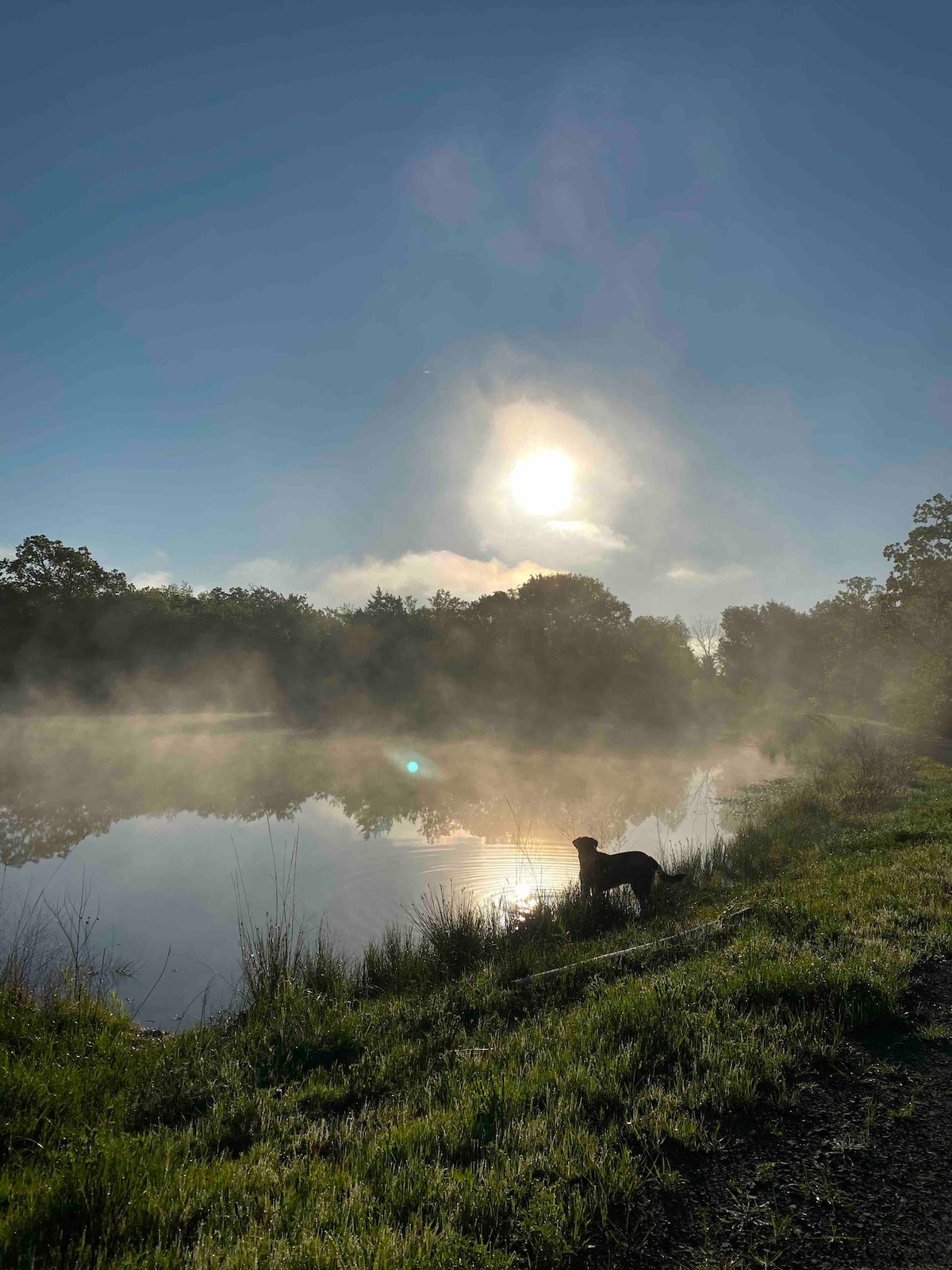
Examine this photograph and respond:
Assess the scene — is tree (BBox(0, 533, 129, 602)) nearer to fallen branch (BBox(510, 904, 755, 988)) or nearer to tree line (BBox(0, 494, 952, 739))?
tree line (BBox(0, 494, 952, 739))

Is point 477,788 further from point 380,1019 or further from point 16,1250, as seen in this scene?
point 16,1250

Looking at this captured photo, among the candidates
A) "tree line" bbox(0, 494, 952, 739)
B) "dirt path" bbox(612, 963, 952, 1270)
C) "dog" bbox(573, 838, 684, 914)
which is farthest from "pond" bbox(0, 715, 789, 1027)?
"tree line" bbox(0, 494, 952, 739)

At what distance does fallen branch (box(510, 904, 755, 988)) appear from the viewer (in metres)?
6.59

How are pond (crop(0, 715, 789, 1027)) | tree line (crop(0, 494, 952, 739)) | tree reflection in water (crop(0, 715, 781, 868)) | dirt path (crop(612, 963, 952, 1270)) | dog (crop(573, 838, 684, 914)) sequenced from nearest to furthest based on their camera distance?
1. dirt path (crop(612, 963, 952, 1270))
2. dog (crop(573, 838, 684, 914))
3. pond (crop(0, 715, 789, 1027))
4. tree reflection in water (crop(0, 715, 781, 868))
5. tree line (crop(0, 494, 952, 739))

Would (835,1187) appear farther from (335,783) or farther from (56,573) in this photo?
(56,573)

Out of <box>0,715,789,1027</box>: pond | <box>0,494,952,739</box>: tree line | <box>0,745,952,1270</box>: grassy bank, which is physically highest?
<box>0,494,952,739</box>: tree line

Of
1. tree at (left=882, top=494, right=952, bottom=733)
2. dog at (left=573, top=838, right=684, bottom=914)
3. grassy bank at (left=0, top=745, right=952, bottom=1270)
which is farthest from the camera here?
tree at (left=882, top=494, right=952, bottom=733)

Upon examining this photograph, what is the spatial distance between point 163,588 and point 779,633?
84982 mm

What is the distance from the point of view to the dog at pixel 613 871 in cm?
977

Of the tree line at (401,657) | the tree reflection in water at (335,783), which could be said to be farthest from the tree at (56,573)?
the tree reflection in water at (335,783)

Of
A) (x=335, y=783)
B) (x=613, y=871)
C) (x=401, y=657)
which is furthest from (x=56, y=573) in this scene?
(x=613, y=871)

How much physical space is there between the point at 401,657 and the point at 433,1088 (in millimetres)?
58142

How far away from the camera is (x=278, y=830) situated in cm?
1648

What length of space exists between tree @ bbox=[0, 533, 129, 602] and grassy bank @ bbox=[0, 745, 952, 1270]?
192 feet
